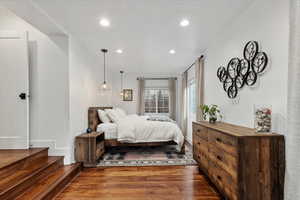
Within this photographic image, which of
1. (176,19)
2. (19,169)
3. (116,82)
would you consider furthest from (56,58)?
(116,82)

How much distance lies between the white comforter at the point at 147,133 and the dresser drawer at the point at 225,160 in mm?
1625

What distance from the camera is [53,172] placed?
8.60 ft

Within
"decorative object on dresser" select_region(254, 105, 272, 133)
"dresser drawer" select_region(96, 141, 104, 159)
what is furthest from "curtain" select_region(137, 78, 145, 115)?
"decorative object on dresser" select_region(254, 105, 272, 133)

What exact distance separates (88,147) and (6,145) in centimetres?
142

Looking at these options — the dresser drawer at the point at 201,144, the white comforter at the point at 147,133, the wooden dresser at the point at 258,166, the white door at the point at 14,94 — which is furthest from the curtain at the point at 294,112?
the white door at the point at 14,94

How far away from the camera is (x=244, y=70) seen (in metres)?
2.29

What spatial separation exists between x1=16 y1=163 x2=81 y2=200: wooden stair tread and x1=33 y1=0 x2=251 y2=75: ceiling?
249cm

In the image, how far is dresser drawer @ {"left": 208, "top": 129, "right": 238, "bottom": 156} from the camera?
1645mm

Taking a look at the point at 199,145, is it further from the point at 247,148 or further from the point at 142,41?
the point at 142,41

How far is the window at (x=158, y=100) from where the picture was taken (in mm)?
7285

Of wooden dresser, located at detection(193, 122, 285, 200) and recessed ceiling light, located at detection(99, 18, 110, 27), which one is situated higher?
recessed ceiling light, located at detection(99, 18, 110, 27)

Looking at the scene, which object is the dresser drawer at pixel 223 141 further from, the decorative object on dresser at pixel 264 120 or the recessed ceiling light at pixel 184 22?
the recessed ceiling light at pixel 184 22

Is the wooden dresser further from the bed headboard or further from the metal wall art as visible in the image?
the bed headboard

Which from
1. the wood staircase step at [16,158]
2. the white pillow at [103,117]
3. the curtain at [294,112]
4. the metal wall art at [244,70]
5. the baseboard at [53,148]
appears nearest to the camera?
the curtain at [294,112]
